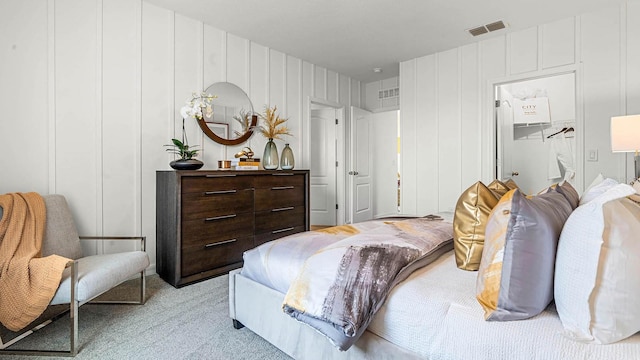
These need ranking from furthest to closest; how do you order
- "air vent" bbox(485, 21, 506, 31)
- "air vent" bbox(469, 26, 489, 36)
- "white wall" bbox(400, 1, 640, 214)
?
"air vent" bbox(469, 26, 489, 36)
"air vent" bbox(485, 21, 506, 31)
"white wall" bbox(400, 1, 640, 214)

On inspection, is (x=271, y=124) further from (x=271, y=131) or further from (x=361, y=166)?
(x=361, y=166)

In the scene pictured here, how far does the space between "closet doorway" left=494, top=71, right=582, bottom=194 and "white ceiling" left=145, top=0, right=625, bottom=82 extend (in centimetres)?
96

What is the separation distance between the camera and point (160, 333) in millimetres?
1872

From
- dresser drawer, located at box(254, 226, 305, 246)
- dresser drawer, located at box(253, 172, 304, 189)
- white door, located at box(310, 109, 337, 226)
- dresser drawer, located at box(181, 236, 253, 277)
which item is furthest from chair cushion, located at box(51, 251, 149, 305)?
white door, located at box(310, 109, 337, 226)

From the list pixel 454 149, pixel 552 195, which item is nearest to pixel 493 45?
pixel 454 149

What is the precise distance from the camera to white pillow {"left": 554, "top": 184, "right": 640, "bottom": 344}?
82 cm

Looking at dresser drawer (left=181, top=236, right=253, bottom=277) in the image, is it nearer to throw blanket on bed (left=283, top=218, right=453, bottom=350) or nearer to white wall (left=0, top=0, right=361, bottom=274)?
white wall (left=0, top=0, right=361, bottom=274)

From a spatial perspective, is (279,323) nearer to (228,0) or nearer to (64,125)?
(64,125)

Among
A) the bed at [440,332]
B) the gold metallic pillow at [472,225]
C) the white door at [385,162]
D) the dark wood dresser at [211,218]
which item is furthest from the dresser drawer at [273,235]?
the white door at [385,162]

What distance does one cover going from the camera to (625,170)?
10.1 ft

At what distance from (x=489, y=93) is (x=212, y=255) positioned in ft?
11.8

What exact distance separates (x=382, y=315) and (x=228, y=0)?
2.98 metres

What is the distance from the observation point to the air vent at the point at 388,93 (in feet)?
17.9

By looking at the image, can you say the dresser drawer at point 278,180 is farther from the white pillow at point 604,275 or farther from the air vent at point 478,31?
the white pillow at point 604,275
